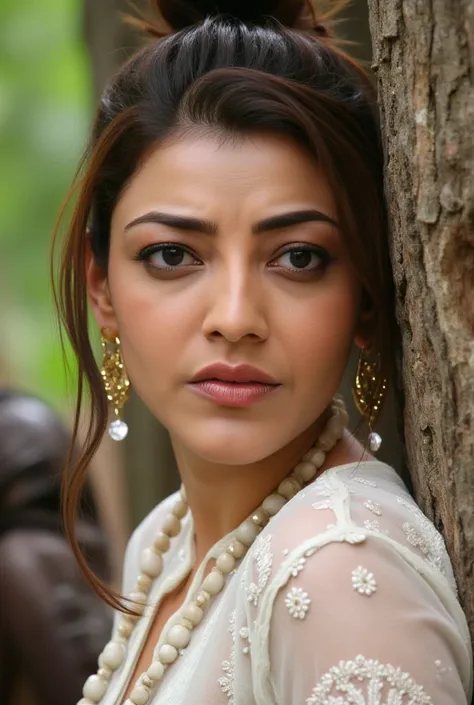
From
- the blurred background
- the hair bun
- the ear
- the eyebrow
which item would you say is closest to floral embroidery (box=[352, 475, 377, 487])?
the eyebrow

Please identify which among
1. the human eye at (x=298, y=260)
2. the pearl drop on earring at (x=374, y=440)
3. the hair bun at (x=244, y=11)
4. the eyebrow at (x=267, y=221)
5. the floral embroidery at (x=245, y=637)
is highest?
the hair bun at (x=244, y=11)

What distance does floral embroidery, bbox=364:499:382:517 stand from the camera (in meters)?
1.71

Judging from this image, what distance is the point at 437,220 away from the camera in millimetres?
1609

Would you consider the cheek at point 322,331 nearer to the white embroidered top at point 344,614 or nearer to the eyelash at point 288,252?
the eyelash at point 288,252

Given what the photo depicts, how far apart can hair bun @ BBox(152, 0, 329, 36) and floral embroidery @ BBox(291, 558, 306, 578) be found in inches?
44.3

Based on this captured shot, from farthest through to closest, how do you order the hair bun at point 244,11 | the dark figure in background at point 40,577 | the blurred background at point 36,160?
the blurred background at point 36,160
the dark figure in background at point 40,577
the hair bun at point 244,11

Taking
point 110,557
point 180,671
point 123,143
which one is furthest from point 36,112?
point 180,671

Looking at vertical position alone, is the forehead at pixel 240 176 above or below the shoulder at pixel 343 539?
above

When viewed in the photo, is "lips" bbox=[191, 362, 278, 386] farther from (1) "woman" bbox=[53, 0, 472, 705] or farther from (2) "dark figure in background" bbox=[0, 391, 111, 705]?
(2) "dark figure in background" bbox=[0, 391, 111, 705]

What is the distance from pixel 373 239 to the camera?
196 cm

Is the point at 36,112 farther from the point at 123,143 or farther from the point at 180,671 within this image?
the point at 180,671

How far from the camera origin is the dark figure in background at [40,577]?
3375 millimetres

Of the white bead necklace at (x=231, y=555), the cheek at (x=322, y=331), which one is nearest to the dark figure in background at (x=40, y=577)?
the white bead necklace at (x=231, y=555)

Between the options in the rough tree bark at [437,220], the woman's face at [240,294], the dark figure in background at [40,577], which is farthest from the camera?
the dark figure in background at [40,577]
